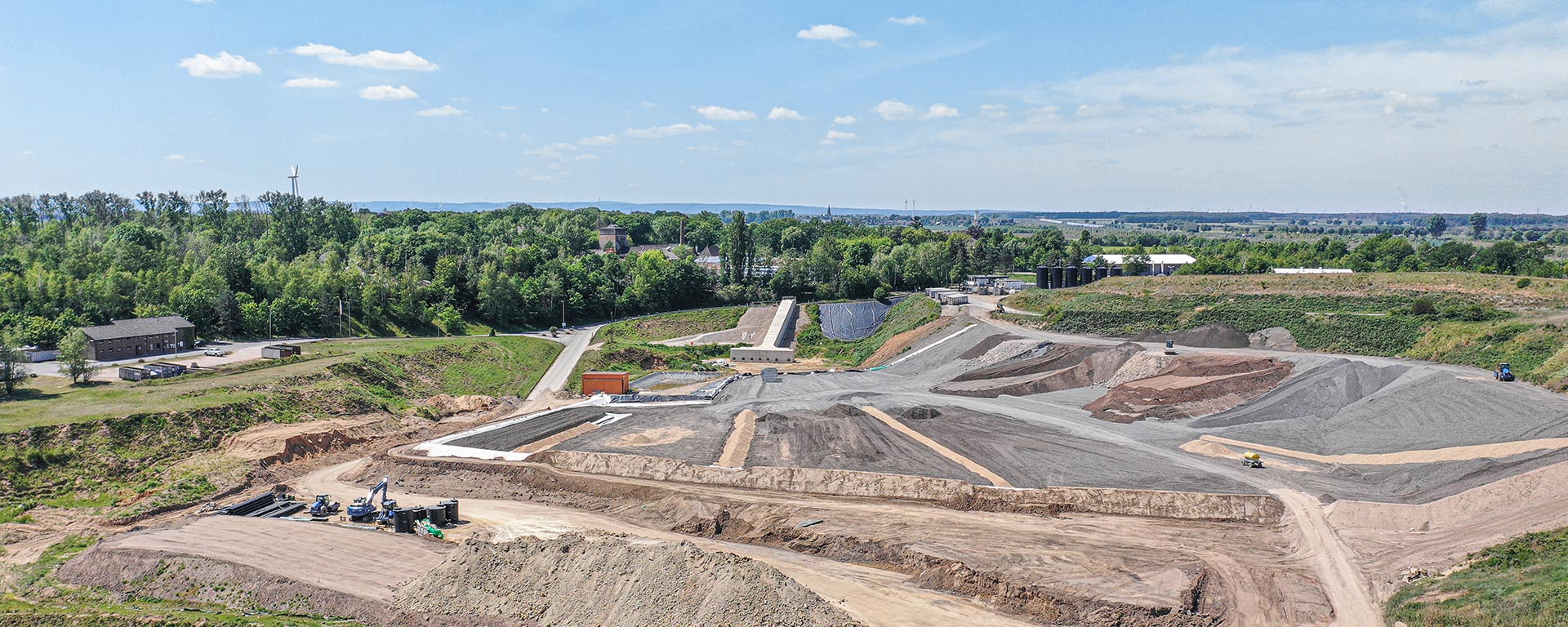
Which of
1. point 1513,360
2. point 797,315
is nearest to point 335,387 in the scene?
point 797,315

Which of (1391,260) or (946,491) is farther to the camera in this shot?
(1391,260)

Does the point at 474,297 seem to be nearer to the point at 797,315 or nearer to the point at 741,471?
the point at 797,315

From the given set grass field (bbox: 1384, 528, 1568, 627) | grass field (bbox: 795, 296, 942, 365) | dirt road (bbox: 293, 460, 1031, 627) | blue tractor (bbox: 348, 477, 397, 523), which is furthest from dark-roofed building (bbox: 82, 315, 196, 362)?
grass field (bbox: 1384, 528, 1568, 627)

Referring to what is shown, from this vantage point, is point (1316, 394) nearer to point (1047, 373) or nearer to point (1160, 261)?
point (1047, 373)

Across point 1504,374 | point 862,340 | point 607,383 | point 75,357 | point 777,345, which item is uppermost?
point 75,357

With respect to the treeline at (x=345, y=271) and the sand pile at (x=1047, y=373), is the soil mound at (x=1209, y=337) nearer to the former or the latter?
the sand pile at (x=1047, y=373)

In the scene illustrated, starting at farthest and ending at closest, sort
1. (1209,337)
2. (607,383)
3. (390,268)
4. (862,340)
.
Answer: (390,268) → (862,340) → (1209,337) → (607,383)

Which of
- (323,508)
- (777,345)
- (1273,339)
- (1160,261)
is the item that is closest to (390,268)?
(777,345)
